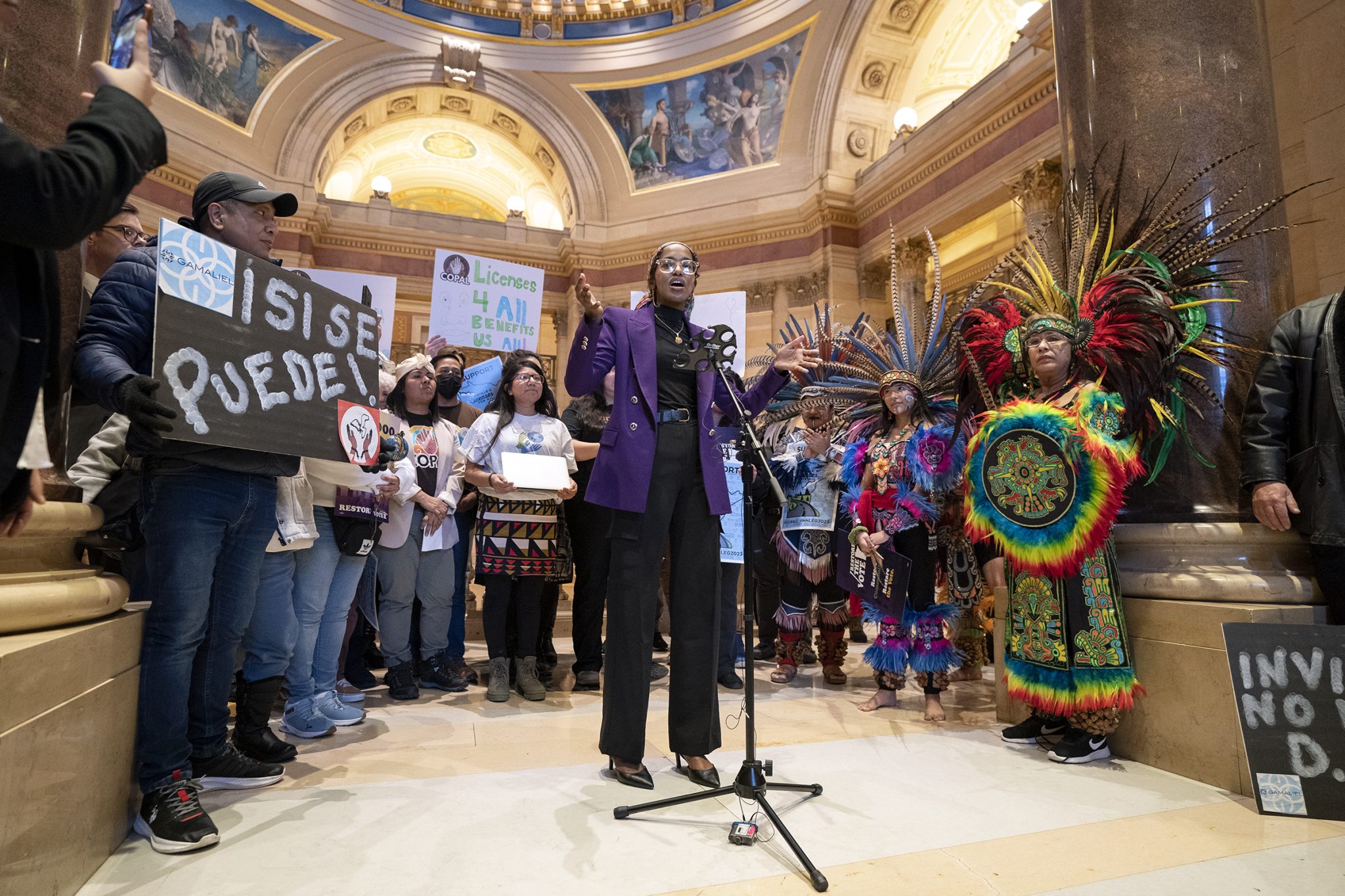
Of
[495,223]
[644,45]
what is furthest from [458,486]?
[644,45]

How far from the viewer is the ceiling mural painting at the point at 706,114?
15.2m

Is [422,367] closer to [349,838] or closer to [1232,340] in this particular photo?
[349,838]

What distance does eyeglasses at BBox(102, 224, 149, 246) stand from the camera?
287cm

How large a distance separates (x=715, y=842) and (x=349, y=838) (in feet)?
3.43

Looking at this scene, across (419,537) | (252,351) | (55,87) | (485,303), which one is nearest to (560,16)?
(485,303)

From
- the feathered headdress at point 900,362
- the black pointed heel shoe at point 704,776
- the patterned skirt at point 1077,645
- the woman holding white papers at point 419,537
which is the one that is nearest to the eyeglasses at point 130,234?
the woman holding white papers at point 419,537

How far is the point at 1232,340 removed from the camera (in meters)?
3.08

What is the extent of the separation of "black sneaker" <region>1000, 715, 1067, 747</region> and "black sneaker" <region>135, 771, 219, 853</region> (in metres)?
2.95

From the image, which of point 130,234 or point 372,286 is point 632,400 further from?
point 372,286

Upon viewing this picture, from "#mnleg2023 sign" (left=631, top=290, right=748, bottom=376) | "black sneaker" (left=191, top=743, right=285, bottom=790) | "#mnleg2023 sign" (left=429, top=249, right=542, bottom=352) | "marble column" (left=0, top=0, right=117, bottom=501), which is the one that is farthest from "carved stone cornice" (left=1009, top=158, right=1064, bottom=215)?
"black sneaker" (left=191, top=743, right=285, bottom=790)

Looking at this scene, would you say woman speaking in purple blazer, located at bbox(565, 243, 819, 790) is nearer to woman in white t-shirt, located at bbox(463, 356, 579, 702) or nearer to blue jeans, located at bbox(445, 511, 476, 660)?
woman in white t-shirt, located at bbox(463, 356, 579, 702)

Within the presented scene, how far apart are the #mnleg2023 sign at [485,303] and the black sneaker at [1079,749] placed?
4.69 metres

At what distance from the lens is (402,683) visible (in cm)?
414

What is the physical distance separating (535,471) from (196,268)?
190cm
